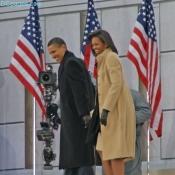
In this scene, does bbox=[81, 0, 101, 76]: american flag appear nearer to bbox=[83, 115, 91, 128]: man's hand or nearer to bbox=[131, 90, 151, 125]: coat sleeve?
bbox=[131, 90, 151, 125]: coat sleeve

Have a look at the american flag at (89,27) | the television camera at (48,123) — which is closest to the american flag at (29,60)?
the television camera at (48,123)

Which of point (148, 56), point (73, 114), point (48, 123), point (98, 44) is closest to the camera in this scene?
point (98, 44)

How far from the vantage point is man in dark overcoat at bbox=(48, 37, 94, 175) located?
30.5ft

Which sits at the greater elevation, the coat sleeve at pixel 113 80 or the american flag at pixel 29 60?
the american flag at pixel 29 60

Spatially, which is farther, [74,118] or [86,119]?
[74,118]

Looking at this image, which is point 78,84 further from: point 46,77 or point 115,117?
point 46,77

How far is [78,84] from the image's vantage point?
9367 mm

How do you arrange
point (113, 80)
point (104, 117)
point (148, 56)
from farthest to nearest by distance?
point (148, 56)
point (113, 80)
point (104, 117)

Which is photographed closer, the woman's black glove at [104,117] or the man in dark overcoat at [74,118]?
the woman's black glove at [104,117]

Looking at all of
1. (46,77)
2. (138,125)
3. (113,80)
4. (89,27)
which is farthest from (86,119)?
(89,27)

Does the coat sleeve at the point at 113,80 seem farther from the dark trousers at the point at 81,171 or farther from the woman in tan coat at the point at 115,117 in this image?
the dark trousers at the point at 81,171

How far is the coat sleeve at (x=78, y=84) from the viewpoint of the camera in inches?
364

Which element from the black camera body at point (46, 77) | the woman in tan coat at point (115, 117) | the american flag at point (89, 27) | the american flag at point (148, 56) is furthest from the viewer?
the american flag at point (89, 27)

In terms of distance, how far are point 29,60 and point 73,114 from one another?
4.01 metres
